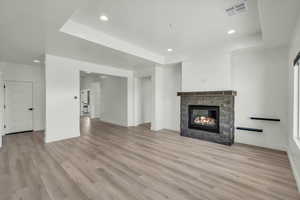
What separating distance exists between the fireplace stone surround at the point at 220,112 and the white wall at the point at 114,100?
3039mm

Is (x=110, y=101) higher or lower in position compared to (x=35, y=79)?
lower

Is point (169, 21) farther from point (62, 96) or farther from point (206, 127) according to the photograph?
point (62, 96)

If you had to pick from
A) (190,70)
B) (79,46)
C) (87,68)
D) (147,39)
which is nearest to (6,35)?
(79,46)

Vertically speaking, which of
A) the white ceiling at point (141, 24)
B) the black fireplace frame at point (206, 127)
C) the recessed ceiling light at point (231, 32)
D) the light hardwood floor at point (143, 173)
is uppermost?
the recessed ceiling light at point (231, 32)

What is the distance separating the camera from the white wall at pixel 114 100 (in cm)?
662

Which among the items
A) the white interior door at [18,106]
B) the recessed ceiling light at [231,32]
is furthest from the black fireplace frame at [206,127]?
the white interior door at [18,106]

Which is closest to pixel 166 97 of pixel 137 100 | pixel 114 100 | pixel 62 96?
pixel 137 100

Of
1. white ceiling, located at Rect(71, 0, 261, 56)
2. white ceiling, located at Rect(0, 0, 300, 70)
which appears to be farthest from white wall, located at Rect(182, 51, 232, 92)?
white ceiling, located at Rect(71, 0, 261, 56)

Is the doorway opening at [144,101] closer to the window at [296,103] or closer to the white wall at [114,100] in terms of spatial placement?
the white wall at [114,100]

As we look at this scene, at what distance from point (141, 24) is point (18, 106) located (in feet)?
18.7

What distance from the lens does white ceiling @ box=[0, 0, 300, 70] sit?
205 centimetres

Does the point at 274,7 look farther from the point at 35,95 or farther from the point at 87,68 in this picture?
the point at 35,95

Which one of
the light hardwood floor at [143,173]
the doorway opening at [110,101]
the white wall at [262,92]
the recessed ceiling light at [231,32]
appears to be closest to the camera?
the light hardwood floor at [143,173]

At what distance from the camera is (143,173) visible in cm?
239
